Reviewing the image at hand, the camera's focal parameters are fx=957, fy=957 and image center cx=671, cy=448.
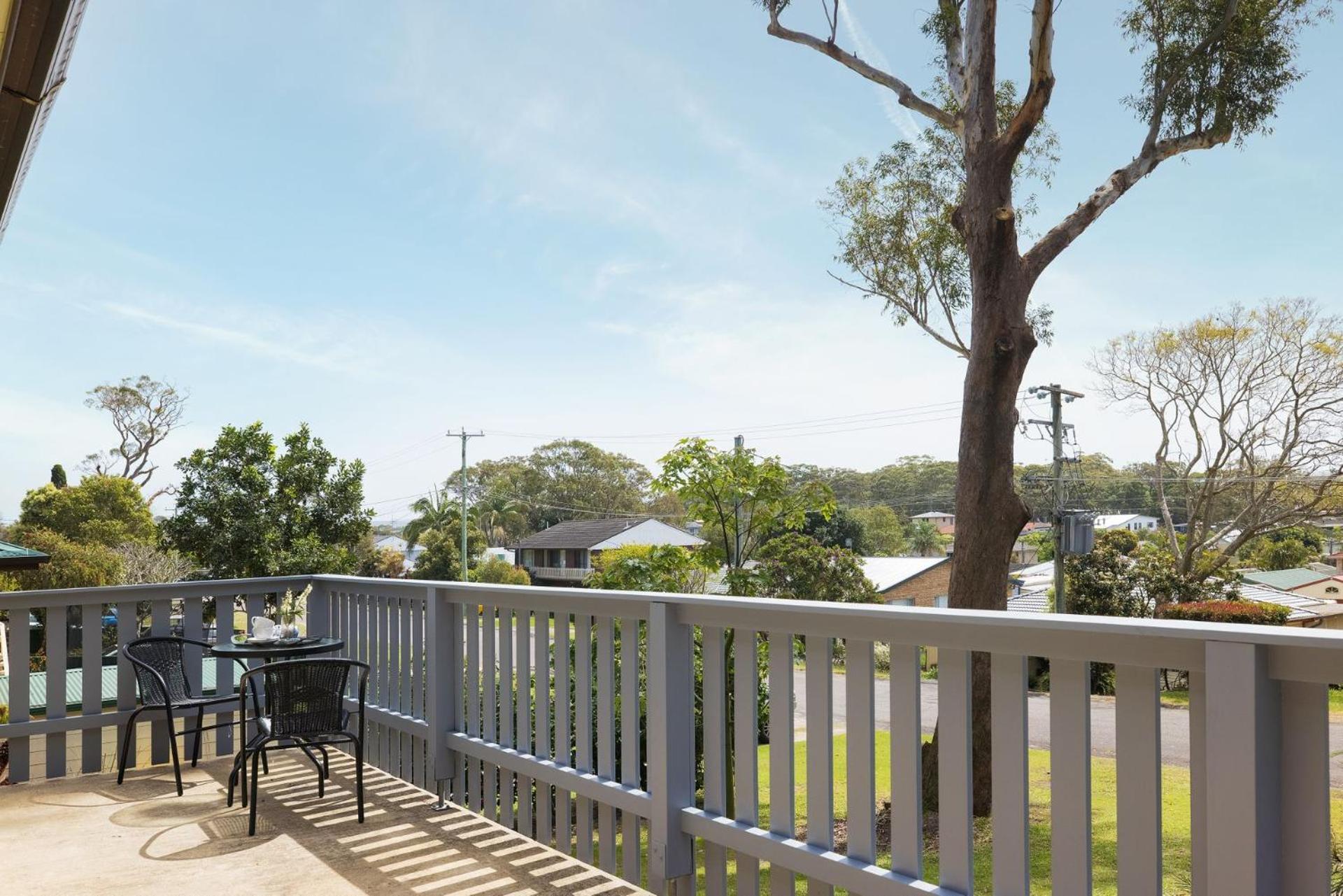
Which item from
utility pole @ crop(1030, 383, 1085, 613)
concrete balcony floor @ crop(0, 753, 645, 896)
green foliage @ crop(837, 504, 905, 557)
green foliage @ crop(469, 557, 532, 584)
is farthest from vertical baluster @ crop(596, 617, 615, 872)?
green foliage @ crop(837, 504, 905, 557)

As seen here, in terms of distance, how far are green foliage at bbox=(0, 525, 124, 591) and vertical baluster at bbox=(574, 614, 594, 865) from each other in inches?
784

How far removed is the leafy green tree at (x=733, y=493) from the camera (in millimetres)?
7973

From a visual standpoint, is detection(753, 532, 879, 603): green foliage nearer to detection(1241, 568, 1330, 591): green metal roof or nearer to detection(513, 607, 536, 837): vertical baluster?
detection(1241, 568, 1330, 591): green metal roof

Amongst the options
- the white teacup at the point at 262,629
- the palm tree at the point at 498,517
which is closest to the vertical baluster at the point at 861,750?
the white teacup at the point at 262,629

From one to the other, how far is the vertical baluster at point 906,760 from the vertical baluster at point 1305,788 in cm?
78

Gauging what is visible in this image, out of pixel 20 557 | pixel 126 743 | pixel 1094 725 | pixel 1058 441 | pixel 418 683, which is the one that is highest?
pixel 1058 441

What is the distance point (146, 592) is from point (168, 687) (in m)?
0.58

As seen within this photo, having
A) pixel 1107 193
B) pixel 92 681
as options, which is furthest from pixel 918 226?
pixel 92 681

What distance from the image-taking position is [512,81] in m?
29.0

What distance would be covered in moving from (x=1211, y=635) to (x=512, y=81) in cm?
3018

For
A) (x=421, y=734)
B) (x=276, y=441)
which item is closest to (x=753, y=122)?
(x=276, y=441)

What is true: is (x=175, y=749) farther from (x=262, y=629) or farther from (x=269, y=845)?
(x=269, y=845)

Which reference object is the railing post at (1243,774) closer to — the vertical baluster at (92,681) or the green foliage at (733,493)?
the vertical baluster at (92,681)

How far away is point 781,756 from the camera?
274 cm
